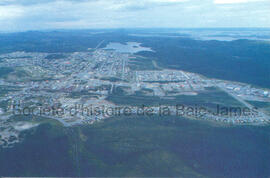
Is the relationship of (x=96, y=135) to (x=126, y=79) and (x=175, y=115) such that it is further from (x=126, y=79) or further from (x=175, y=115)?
(x=126, y=79)

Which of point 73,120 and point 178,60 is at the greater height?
point 178,60

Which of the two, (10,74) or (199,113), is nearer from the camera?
(199,113)

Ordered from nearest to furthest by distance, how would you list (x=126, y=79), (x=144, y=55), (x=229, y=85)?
(x=229, y=85) → (x=126, y=79) → (x=144, y=55)

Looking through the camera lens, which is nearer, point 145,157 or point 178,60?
point 145,157

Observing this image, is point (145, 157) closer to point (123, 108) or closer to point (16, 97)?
point (123, 108)

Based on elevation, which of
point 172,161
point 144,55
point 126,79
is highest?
point 144,55

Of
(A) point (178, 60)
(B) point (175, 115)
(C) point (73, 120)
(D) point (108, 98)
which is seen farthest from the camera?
(A) point (178, 60)

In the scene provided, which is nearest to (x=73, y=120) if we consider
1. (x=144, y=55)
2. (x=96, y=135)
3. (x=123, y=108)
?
(x=96, y=135)

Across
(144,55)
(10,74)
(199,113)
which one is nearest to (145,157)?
(199,113)

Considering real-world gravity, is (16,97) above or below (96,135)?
above
